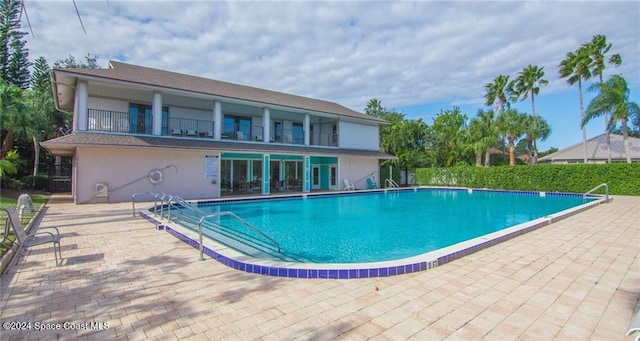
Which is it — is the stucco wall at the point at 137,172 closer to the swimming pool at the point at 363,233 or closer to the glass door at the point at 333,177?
the swimming pool at the point at 363,233

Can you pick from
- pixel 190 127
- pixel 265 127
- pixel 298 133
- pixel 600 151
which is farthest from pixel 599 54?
pixel 190 127

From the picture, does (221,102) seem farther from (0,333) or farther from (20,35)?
(20,35)

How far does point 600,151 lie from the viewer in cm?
3353

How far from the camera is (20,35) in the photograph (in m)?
29.9

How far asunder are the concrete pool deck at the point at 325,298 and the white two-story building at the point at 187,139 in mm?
10249

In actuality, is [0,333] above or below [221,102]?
below

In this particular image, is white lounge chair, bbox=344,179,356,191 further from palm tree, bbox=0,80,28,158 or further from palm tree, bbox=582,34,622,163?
palm tree, bbox=582,34,622,163

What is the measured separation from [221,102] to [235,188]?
5.46m

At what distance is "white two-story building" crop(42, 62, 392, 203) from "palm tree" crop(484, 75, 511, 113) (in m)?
16.4

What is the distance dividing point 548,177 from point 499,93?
1446 cm

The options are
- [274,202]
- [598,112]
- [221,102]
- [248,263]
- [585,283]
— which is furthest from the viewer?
[598,112]

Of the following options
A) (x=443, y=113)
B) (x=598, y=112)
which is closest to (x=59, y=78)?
(x=443, y=113)

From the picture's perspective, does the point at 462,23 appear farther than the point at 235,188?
No

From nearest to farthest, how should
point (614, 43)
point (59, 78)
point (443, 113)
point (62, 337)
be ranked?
point (62, 337), point (59, 78), point (614, 43), point (443, 113)
